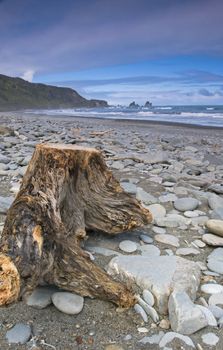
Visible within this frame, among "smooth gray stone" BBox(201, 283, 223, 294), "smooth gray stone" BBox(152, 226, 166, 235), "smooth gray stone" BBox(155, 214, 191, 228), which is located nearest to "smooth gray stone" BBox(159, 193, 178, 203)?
"smooth gray stone" BBox(155, 214, 191, 228)

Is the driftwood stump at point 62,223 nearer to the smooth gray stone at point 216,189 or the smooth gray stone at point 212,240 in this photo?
the smooth gray stone at point 212,240

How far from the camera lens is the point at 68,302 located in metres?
2.78

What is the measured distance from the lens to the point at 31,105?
9250 centimetres

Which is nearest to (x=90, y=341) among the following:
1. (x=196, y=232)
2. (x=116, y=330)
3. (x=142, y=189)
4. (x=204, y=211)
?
(x=116, y=330)

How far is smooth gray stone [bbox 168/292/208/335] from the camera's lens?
2629 millimetres

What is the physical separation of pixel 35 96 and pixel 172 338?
105m

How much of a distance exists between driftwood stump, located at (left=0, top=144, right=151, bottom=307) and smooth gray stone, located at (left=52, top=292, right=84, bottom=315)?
0.15 ft

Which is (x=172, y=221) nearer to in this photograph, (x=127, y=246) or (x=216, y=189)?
(x=127, y=246)

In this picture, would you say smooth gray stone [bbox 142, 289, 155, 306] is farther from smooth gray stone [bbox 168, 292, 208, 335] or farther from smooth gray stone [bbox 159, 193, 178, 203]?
smooth gray stone [bbox 159, 193, 178, 203]

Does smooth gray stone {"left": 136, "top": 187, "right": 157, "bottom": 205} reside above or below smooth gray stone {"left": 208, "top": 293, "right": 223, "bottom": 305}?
below

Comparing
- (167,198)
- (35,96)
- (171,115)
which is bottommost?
(35,96)

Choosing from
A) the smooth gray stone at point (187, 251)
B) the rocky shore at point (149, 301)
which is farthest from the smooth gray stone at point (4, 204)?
the smooth gray stone at point (187, 251)

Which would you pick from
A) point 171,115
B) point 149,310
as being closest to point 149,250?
point 149,310

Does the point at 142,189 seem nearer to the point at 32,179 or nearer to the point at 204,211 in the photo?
the point at 204,211
